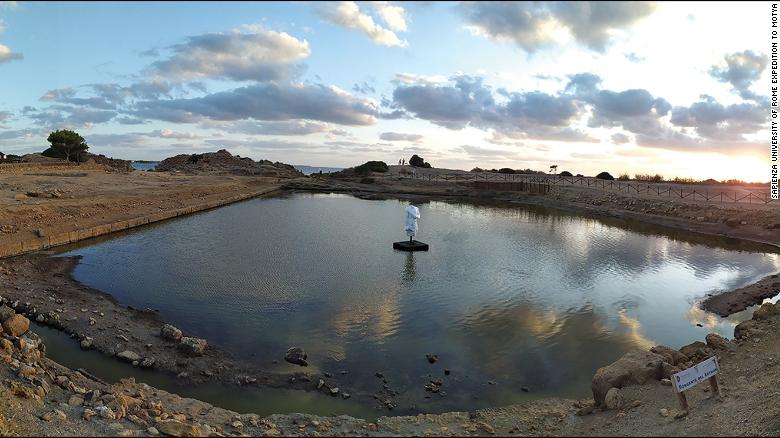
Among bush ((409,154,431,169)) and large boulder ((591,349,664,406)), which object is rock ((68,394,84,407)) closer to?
large boulder ((591,349,664,406))

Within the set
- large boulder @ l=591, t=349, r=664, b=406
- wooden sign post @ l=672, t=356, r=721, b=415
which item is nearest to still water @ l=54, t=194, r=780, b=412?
large boulder @ l=591, t=349, r=664, b=406

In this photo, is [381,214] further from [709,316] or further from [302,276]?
[709,316]

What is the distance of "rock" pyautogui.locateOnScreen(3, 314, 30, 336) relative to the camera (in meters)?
11.1

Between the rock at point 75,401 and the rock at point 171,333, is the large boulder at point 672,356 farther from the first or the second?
the rock at point 171,333

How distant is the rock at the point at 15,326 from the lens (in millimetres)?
11062

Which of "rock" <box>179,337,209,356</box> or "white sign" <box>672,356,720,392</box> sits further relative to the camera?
"rock" <box>179,337,209,356</box>

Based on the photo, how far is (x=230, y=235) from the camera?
103 feet

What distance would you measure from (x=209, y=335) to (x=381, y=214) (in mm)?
33424

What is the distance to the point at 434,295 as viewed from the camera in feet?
61.4

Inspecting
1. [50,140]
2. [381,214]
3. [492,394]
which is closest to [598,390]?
[492,394]

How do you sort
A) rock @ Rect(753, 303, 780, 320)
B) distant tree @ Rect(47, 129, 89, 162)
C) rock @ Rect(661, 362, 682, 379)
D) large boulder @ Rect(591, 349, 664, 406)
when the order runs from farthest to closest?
distant tree @ Rect(47, 129, 89, 162), rock @ Rect(753, 303, 780, 320), rock @ Rect(661, 362, 682, 379), large boulder @ Rect(591, 349, 664, 406)

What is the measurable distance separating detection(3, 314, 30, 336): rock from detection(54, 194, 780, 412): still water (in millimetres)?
3932

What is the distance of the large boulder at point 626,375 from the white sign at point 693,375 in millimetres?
1743

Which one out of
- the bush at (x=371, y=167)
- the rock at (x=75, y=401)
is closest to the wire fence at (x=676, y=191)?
the bush at (x=371, y=167)
